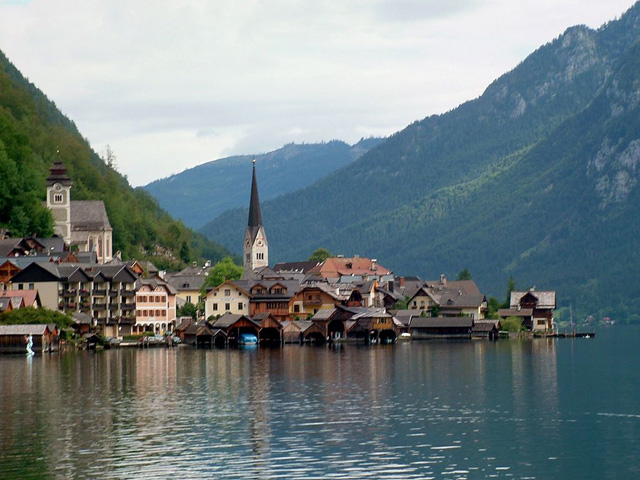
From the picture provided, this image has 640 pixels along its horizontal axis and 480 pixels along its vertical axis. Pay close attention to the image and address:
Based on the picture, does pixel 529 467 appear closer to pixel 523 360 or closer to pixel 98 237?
pixel 523 360

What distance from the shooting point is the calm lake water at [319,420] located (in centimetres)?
4972

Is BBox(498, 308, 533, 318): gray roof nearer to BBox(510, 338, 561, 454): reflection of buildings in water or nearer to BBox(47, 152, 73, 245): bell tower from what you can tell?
BBox(510, 338, 561, 454): reflection of buildings in water

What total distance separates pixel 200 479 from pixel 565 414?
75.3 ft

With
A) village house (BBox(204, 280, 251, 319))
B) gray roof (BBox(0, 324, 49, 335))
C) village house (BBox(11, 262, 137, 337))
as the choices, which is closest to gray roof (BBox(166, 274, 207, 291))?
village house (BBox(204, 280, 251, 319))

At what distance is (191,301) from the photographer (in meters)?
168

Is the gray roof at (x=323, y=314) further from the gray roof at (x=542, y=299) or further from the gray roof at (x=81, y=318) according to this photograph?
the gray roof at (x=542, y=299)

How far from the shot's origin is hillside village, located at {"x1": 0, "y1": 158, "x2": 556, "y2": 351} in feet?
437

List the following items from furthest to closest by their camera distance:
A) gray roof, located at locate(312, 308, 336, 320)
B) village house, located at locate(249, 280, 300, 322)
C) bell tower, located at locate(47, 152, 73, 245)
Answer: bell tower, located at locate(47, 152, 73, 245)
village house, located at locate(249, 280, 300, 322)
gray roof, located at locate(312, 308, 336, 320)

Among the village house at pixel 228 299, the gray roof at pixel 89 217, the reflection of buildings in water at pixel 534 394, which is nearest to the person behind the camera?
the reflection of buildings in water at pixel 534 394

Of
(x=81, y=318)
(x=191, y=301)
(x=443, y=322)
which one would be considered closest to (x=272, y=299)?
(x=443, y=322)

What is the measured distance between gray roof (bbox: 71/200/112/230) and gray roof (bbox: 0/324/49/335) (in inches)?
2157

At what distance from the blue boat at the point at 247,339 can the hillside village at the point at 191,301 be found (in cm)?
69

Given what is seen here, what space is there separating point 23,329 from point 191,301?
53963 mm

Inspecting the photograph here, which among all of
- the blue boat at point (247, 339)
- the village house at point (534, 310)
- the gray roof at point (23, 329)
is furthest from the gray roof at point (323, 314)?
the gray roof at point (23, 329)
